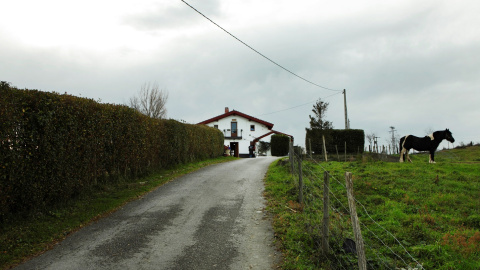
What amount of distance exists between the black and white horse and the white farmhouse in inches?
1084

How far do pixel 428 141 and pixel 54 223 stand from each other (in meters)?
22.1

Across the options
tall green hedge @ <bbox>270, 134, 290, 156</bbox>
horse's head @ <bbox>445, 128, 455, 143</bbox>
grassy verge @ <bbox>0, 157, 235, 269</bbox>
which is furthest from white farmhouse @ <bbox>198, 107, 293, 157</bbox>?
grassy verge @ <bbox>0, 157, 235, 269</bbox>

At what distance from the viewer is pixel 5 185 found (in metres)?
6.62

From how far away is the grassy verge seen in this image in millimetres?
5980

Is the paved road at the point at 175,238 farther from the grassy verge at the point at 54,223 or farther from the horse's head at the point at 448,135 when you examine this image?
the horse's head at the point at 448,135

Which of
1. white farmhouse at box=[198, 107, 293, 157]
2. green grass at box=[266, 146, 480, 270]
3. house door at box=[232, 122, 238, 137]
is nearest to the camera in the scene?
green grass at box=[266, 146, 480, 270]

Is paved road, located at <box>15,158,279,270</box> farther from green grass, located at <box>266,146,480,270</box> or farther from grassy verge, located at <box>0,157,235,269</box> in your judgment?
green grass, located at <box>266,146,480,270</box>

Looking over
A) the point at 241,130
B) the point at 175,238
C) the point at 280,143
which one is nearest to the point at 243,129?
the point at 241,130

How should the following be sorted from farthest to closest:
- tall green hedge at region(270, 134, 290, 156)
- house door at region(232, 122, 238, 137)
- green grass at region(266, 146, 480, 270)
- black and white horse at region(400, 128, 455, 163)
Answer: house door at region(232, 122, 238, 137)
tall green hedge at region(270, 134, 290, 156)
black and white horse at region(400, 128, 455, 163)
green grass at region(266, 146, 480, 270)

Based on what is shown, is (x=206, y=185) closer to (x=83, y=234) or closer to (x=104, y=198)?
(x=104, y=198)

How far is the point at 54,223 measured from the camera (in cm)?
745

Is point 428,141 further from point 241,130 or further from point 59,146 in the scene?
point 241,130

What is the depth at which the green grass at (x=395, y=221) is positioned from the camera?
551 centimetres

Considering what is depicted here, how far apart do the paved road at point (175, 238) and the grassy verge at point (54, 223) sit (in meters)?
0.31
